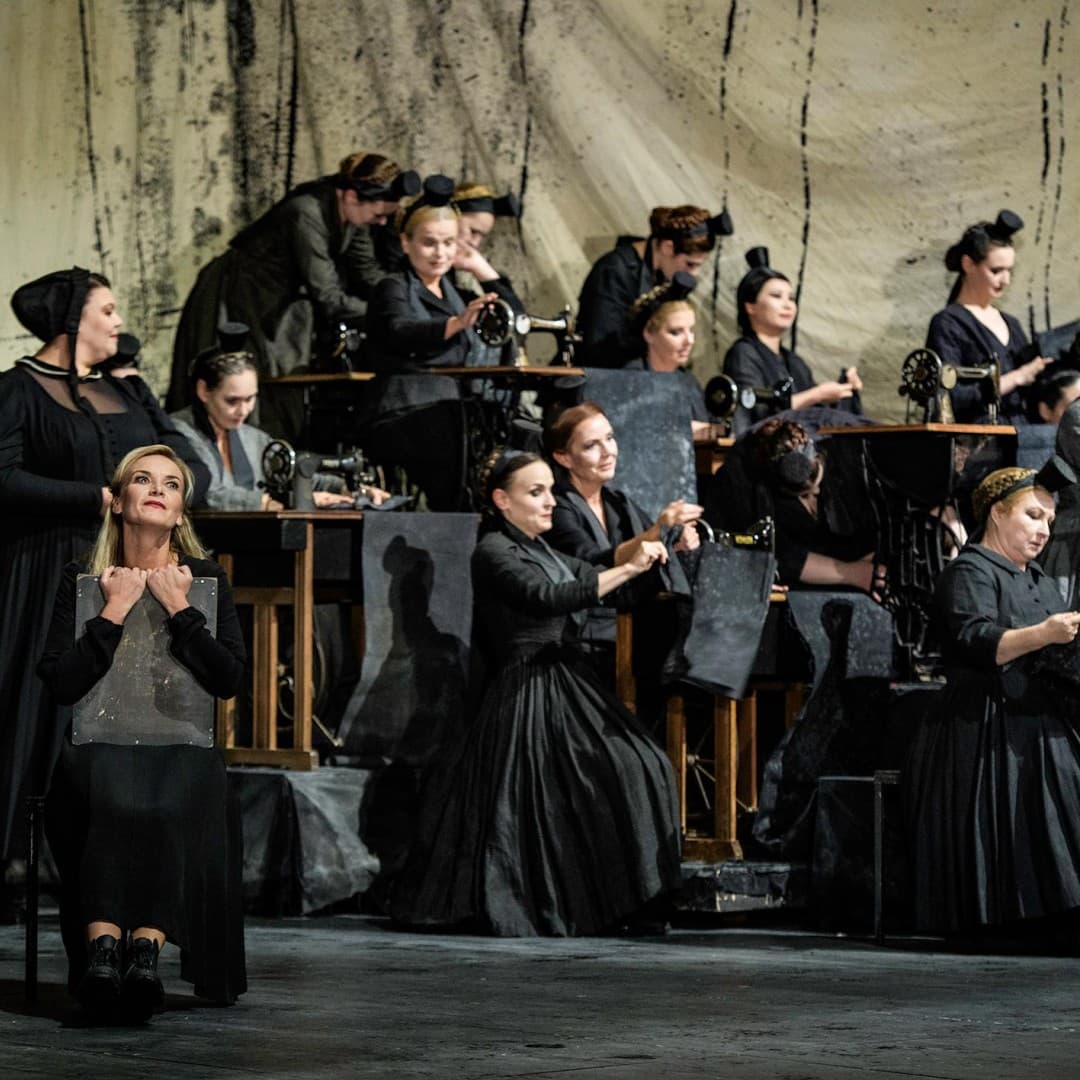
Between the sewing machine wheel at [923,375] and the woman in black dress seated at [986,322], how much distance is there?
573 millimetres

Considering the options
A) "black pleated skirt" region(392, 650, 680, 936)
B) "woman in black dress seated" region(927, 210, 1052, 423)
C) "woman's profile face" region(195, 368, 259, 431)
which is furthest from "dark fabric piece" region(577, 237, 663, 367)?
"black pleated skirt" region(392, 650, 680, 936)

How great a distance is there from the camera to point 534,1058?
13.0 ft

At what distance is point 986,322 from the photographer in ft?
26.2

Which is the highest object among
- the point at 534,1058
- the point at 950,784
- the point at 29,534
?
the point at 29,534

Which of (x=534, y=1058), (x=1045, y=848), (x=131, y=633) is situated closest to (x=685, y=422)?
(x=1045, y=848)

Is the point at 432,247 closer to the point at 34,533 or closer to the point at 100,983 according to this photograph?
the point at 34,533

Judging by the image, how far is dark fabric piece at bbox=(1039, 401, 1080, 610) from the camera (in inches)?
250

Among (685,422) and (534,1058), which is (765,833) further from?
(534,1058)

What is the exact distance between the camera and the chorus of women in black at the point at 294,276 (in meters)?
8.02

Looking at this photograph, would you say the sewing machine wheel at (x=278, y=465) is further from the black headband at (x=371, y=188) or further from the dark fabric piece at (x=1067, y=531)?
the dark fabric piece at (x=1067, y=531)

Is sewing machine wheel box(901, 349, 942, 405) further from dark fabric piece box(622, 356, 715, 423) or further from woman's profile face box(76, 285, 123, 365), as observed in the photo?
woman's profile face box(76, 285, 123, 365)

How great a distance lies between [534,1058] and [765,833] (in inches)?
113

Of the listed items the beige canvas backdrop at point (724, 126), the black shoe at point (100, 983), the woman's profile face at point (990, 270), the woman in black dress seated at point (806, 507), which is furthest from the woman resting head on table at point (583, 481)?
the black shoe at point (100, 983)

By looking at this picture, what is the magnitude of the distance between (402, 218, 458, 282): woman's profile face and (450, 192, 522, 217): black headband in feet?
1.68
